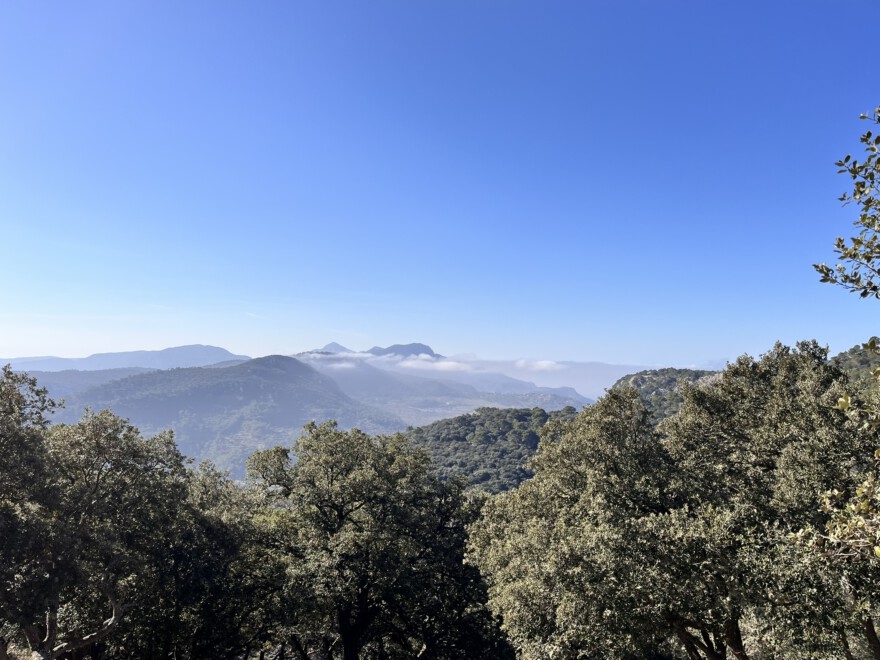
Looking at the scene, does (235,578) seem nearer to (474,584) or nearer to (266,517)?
(266,517)

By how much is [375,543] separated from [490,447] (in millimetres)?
152477

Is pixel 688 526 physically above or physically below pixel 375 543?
above

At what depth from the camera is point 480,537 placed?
22.7 meters

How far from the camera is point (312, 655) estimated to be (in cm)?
3422

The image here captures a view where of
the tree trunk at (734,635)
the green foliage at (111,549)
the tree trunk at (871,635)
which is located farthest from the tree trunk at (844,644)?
the green foliage at (111,549)

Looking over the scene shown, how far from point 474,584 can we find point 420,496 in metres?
5.75

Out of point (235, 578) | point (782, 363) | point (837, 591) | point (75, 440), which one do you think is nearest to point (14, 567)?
point (75, 440)

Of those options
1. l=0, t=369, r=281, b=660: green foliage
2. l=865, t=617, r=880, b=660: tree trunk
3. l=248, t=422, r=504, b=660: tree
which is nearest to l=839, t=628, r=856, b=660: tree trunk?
l=865, t=617, r=880, b=660: tree trunk

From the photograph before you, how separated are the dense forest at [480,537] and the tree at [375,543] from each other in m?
0.14

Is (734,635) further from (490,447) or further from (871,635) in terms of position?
(490,447)

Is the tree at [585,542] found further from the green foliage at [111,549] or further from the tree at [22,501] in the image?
the tree at [22,501]

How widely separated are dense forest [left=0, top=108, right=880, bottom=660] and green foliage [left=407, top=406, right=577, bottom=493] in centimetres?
9608

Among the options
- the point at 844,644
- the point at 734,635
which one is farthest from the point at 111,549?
the point at 844,644

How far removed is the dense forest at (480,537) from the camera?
528 inches
